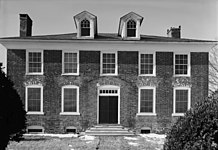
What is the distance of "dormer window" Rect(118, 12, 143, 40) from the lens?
44.2 ft

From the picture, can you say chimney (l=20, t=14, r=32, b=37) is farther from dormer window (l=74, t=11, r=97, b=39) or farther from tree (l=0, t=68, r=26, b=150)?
tree (l=0, t=68, r=26, b=150)

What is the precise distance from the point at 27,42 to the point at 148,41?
18.8 ft

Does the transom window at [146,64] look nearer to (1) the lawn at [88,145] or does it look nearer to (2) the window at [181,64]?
(2) the window at [181,64]

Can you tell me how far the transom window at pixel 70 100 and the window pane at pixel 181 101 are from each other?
487cm

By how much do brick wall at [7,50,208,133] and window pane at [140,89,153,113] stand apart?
29 cm

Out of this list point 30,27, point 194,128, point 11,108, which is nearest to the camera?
point 194,128

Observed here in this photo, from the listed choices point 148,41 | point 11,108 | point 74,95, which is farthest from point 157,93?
point 11,108

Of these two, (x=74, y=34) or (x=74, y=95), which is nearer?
(x=74, y=95)

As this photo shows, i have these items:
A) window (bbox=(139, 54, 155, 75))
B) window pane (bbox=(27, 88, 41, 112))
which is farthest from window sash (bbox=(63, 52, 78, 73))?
window (bbox=(139, 54, 155, 75))

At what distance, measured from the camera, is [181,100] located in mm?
13500

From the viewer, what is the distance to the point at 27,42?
43.1ft

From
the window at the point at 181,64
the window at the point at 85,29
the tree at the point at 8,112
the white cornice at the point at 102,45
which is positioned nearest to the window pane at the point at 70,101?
the white cornice at the point at 102,45

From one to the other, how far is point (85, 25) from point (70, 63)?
2.00m

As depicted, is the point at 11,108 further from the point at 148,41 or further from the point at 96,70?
the point at 148,41
